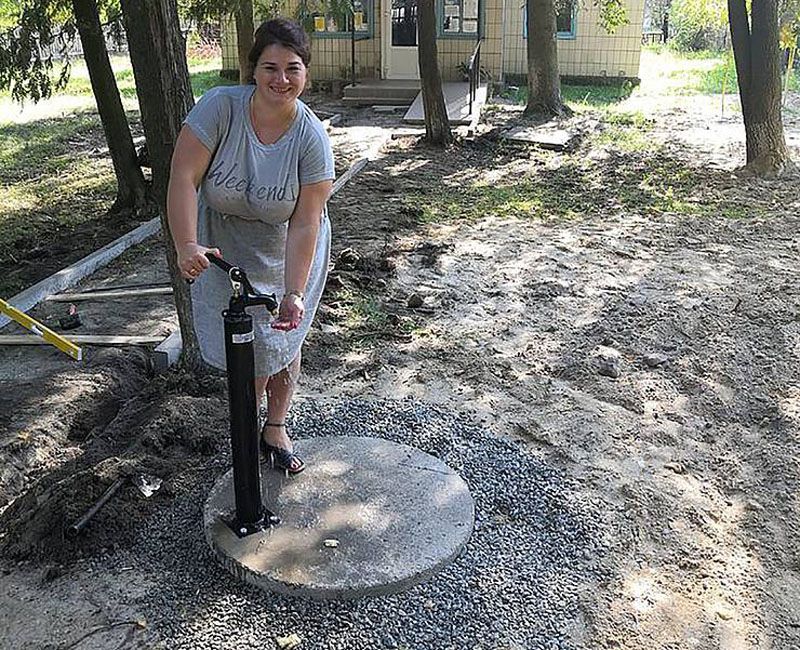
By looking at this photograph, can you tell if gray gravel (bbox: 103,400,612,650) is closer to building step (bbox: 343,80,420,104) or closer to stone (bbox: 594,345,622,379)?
stone (bbox: 594,345,622,379)

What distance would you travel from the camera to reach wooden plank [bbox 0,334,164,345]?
4.84 metres

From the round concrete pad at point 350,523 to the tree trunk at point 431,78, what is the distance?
856 cm

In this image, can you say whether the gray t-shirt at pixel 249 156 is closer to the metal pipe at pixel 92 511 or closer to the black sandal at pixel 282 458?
the black sandal at pixel 282 458

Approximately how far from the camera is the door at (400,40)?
17000 mm

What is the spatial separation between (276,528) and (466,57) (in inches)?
613

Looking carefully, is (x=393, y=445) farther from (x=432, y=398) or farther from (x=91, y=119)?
(x=91, y=119)

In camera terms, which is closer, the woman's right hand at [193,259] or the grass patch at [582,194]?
the woman's right hand at [193,259]

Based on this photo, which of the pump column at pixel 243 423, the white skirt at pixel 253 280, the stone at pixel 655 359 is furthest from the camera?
the stone at pixel 655 359

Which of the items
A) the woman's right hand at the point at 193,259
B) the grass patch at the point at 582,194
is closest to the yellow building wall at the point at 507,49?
the grass patch at the point at 582,194

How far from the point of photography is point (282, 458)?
331 centimetres

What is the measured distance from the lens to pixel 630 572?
2920mm

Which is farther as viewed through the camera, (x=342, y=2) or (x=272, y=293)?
(x=342, y=2)

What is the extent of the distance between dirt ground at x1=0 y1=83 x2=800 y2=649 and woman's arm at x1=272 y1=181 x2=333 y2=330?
1.07 metres

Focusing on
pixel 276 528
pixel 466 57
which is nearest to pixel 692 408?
pixel 276 528
